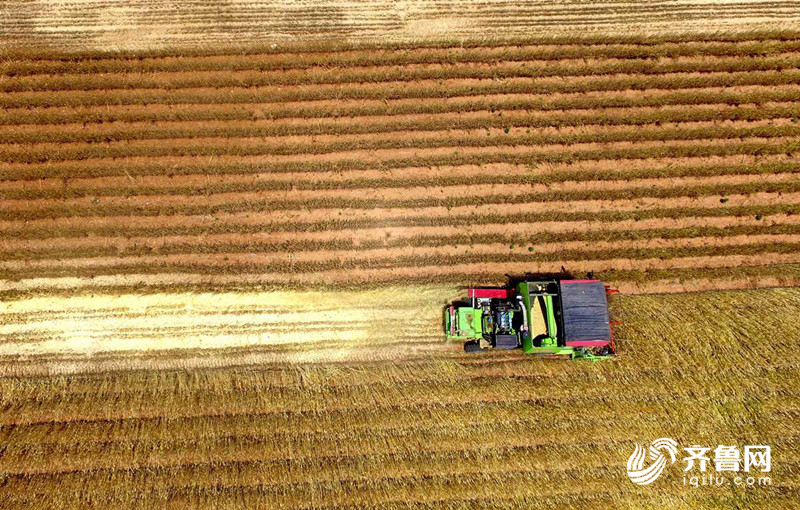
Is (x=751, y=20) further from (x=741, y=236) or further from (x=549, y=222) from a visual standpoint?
(x=549, y=222)

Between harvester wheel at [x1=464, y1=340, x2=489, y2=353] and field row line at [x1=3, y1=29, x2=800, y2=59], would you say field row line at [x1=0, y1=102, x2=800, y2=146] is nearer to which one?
field row line at [x1=3, y1=29, x2=800, y2=59]

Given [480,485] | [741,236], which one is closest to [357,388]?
[480,485]

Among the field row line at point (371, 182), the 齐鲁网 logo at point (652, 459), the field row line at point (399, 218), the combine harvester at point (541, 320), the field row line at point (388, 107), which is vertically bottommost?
the 齐鲁网 logo at point (652, 459)

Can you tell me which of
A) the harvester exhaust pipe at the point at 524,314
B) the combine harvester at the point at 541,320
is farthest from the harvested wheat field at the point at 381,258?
the harvester exhaust pipe at the point at 524,314

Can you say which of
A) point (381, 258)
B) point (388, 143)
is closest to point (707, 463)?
point (381, 258)

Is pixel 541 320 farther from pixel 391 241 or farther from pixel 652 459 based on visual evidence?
pixel 391 241

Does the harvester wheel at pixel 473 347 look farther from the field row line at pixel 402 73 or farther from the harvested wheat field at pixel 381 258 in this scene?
the field row line at pixel 402 73
